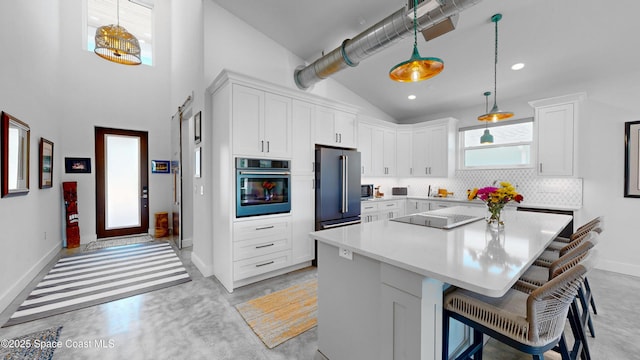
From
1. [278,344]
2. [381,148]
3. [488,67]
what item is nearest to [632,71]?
[488,67]

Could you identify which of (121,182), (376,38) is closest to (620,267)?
(376,38)

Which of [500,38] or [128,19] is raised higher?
[128,19]

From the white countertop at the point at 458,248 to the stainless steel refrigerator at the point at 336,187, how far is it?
1.45m

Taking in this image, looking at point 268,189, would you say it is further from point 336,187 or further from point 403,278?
point 403,278

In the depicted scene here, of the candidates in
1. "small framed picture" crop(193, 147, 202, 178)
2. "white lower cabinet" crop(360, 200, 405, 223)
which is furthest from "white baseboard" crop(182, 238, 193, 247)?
"white lower cabinet" crop(360, 200, 405, 223)

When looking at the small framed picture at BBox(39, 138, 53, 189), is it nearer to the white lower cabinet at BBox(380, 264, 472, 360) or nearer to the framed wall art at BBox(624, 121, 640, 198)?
the white lower cabinet at BBox(380, 264, 472, 360)

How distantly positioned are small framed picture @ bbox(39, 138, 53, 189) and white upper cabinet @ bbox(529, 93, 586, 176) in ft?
24.7

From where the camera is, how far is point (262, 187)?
312 cm

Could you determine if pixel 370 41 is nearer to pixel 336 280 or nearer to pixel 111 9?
pixel 336 280

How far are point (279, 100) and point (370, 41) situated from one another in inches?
53.9

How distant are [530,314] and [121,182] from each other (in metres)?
7.01

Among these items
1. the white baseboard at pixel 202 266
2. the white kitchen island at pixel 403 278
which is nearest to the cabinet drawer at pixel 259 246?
the white baseboard at pixel 202 266

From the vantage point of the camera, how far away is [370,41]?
→ 9.77 ft

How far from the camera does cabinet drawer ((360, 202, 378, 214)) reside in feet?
14.8
